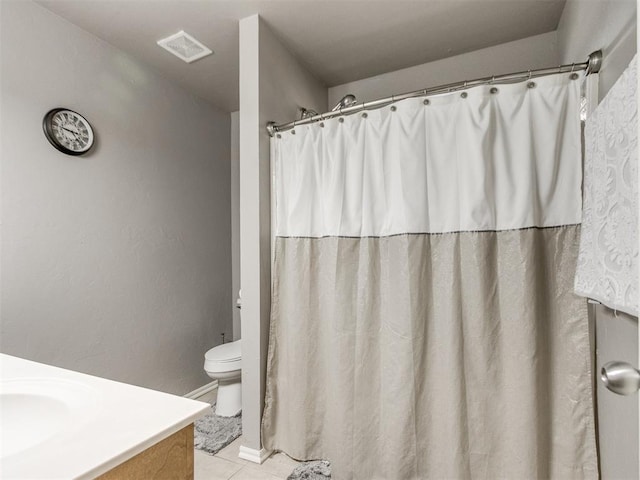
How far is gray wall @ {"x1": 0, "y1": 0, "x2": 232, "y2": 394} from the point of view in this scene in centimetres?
182

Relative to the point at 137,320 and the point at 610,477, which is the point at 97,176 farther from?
the point at 610,477

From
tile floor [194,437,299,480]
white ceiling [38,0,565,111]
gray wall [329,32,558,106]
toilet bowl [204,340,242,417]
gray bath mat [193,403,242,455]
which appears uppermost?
white ceiling [38,0,565,111]

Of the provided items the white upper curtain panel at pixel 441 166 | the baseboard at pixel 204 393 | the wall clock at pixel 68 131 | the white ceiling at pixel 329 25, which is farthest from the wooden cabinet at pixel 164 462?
the baseboard at pixel 204 393

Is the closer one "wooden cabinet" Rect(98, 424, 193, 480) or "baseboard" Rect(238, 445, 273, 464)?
"wooden cabinet" Rect(98, 424, 193, 480)

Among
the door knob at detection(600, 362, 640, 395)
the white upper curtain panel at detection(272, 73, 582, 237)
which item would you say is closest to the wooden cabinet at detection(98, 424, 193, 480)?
the door knob at detection(600, 362, 640, 395)

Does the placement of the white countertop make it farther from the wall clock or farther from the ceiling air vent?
the ceiling air vent

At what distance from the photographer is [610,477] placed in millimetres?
1218

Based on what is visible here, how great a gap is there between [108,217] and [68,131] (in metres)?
0.53

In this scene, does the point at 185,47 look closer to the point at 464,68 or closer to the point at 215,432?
the point at 464,68

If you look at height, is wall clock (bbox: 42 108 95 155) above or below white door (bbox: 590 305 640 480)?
above

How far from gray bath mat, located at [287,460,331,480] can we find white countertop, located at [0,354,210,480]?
1267 mm

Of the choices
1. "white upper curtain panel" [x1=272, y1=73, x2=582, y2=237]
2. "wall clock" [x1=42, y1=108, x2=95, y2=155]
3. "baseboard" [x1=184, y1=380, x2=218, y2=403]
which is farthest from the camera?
"baseboard" [x1=184, y1=380, x2=218, y2=403]

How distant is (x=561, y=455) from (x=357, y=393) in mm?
841

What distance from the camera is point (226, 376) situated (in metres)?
2.36
